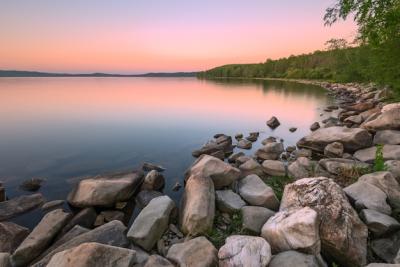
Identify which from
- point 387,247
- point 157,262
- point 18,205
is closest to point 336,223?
point 387,247

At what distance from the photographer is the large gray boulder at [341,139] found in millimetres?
9336

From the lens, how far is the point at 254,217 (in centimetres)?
530

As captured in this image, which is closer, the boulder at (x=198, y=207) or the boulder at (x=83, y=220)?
the boulder at (x=198, y=207)

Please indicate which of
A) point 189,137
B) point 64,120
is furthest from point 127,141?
point 64,120

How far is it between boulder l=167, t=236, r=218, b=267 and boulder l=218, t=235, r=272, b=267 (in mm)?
151

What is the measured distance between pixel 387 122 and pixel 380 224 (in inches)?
297

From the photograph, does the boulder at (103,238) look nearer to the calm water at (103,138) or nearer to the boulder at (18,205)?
the calm water at (103,138)

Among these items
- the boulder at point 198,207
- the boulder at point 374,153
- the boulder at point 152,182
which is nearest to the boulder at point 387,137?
the boulder at point 374,153

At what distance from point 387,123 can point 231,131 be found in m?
9.48

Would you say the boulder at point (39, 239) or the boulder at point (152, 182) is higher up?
the boulder at point (39, 239)

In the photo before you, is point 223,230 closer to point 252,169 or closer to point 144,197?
point 144,197

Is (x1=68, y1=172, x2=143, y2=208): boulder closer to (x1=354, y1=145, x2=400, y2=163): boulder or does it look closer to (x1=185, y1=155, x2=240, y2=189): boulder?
(x1=185, y1=155, x2=240, y2=189): boulder

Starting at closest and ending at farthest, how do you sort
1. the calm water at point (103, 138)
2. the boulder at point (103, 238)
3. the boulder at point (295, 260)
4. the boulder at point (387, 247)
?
1. the boulder at point (295, 260)
2. the boulder at point (387, 247)
3. the boulder at point (103, 238)
4. the calm water at point (103, 138)

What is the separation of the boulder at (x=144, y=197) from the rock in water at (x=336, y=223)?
12.8 ft
